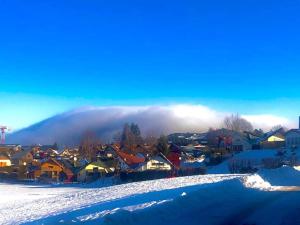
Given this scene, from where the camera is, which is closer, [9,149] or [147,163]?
[147,163]

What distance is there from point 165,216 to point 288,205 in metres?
3.73

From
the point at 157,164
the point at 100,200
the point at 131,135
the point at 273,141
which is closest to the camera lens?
the point at 100,200

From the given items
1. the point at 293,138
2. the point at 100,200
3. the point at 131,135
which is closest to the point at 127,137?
the point at 131,135

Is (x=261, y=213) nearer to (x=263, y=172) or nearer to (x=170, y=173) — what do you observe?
(x=263, y=172)

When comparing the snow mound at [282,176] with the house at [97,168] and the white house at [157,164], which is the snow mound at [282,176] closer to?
the white house at [157,164]

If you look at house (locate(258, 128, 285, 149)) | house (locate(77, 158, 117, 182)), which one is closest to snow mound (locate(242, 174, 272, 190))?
house (locate(77, 158, 117, 182))

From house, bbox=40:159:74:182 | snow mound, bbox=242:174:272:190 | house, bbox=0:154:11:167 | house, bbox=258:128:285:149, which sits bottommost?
house, bbox=40:159:74:182

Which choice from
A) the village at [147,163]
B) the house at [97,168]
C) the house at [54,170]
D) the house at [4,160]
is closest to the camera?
the village at [147,163]

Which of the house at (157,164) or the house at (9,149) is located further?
the house at (9,149)

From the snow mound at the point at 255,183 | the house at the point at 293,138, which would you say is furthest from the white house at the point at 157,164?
the snow mound at the point at 255,183

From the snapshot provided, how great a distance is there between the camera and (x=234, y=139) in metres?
95.6

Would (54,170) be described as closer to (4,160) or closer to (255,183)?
(4,160)

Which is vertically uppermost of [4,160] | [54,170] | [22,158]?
[22,158]

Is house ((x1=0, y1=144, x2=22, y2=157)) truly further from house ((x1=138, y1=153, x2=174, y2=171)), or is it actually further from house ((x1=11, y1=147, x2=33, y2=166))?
house ((x1=138, y1=153, x2=174, y2=171))
